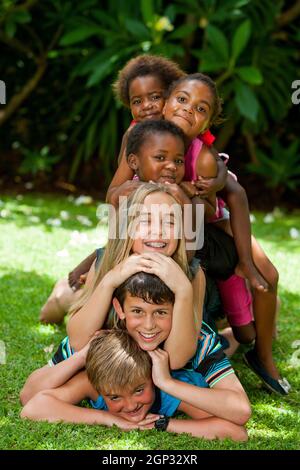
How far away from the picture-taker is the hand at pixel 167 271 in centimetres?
321

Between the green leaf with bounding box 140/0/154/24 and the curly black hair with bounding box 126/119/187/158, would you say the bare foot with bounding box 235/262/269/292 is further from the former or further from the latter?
the green leaf with bounding box 140/0/154/24

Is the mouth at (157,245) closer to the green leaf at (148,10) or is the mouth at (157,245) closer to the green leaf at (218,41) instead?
the green leaf at (218,41)

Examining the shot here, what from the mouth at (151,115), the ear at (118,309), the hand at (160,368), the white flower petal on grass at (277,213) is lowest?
the hand at (160,368)

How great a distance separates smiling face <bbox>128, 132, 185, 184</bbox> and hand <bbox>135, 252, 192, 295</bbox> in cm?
38

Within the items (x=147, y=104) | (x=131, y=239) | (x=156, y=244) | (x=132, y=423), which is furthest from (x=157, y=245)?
(x=147, y=104)

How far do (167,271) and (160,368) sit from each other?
389mm

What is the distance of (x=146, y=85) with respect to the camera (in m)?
3.87

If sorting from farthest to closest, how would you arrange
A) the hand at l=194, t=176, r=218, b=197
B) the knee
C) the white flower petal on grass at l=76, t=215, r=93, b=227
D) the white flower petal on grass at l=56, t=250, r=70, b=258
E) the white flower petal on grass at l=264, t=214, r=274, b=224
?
the white flower petal on grass at l=264, t=214, r=274, b=224 < the white flower petal on grass at l=76, t=215, r=93, b=227 < the white flower petal on grass at l=56, t=250, r=70, b=258 < the knee < the hand at l=194, t=176, r=218, b=197

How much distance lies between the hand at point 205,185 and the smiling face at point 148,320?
58 centimetres

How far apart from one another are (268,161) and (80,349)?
5392 mm

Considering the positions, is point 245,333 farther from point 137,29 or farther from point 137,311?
point 137,29

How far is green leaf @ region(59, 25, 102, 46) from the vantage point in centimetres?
787

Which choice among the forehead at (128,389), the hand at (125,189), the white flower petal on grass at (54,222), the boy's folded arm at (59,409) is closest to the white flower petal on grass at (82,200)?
the white flower petal on grass at (54,222)

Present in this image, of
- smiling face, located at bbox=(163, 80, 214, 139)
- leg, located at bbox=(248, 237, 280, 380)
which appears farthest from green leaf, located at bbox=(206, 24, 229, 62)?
smiling face, located at bbox=(163, 80, 214, 139)
